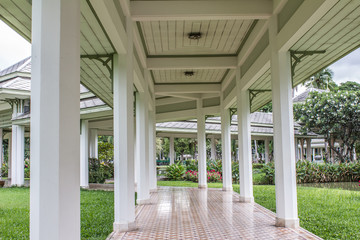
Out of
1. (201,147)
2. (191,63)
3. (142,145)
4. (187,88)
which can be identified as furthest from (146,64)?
(201,147)

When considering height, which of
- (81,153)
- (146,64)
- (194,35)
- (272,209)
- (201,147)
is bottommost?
(272,209)

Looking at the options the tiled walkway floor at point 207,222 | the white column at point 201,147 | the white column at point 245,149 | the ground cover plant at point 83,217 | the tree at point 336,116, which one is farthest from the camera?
the tree at point 336,116

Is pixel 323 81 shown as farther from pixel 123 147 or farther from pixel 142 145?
pixel 123 147

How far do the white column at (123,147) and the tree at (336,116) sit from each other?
66.8 ft

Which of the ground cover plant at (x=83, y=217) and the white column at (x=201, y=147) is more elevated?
the white column at (x=201, y=147)

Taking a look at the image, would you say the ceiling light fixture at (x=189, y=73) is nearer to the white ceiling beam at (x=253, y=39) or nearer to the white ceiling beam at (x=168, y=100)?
the white ceiling beam at (x=253, y=39)

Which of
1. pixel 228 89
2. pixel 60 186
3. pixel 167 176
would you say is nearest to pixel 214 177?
pixel 167 176

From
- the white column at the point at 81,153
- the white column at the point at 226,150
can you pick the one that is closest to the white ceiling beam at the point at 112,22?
the white column at the point at 226,150

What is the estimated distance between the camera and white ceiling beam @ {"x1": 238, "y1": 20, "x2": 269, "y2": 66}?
7.36m

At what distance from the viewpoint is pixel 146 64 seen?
10.2m

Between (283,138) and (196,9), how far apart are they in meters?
2.95

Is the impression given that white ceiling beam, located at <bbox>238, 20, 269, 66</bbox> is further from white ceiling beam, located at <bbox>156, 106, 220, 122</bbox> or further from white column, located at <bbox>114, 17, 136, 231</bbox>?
white ceiling beam, located at <bbox>156, 106, 220, 122</bbox>

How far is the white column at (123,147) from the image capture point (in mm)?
6125

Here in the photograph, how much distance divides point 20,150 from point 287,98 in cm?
1303
